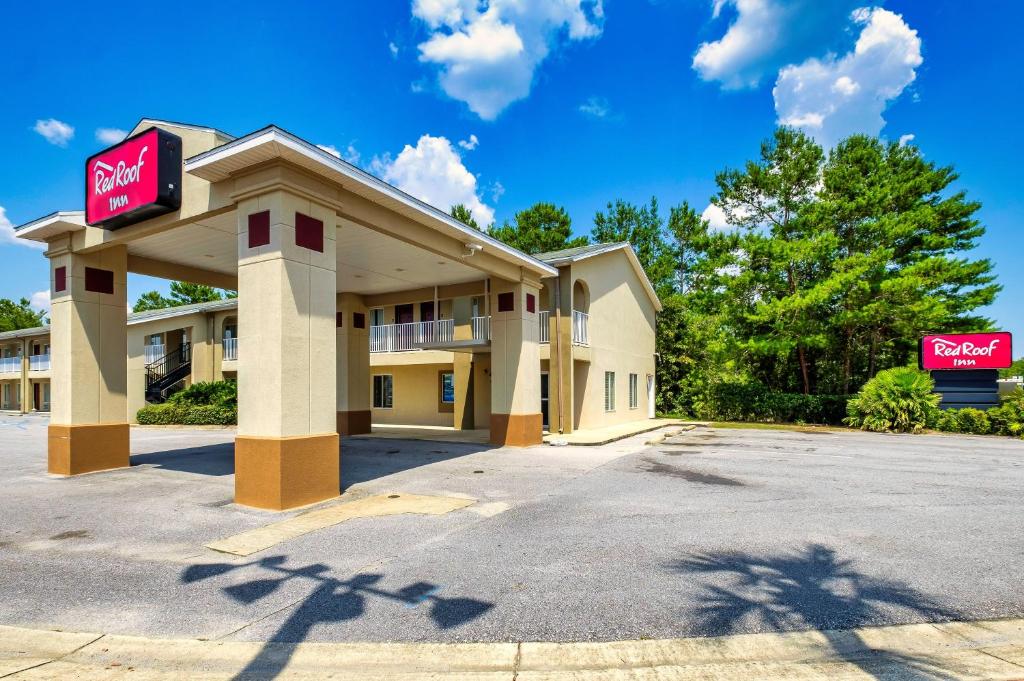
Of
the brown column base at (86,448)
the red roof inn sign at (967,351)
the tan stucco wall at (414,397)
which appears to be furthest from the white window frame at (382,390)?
the red roof inn sign at (967,351)

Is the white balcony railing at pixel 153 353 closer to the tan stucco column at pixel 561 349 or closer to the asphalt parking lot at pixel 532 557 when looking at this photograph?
the asphalt parking lot at pixel 532 557

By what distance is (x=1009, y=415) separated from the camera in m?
19.1

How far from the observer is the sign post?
65.3ft

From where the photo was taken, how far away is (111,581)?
17.0ft

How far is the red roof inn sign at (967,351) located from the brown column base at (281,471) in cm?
2235

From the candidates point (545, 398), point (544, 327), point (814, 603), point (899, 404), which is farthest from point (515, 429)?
point (899, 404)

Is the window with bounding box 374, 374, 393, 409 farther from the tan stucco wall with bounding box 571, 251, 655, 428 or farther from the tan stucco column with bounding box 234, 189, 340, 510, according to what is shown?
the tan stucco column with bounding box 234, 189, 340, 510

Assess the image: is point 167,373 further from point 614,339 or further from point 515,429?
point 614,339

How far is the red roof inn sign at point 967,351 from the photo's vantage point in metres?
19.8

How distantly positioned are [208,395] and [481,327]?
1391cm

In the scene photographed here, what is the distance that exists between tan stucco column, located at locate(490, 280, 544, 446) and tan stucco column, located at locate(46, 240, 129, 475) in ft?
28.1

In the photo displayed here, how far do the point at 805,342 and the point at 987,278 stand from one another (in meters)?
10.0

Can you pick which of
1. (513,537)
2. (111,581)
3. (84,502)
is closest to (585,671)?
(513,537)

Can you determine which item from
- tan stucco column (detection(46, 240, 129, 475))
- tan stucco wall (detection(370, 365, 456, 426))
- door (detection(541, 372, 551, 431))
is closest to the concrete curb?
tan stucco column (detection(46, 240, 129, 475))
